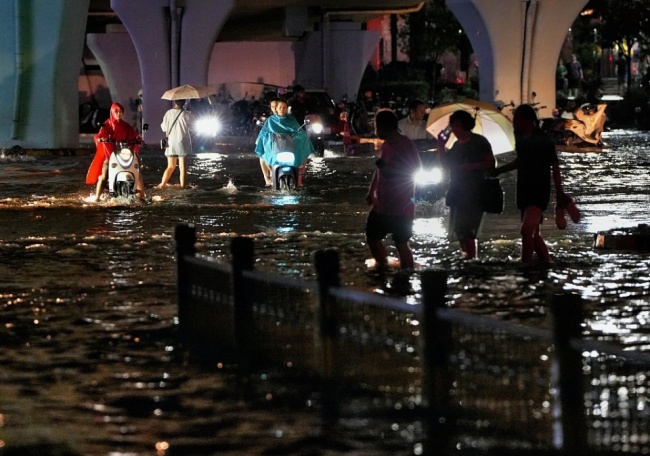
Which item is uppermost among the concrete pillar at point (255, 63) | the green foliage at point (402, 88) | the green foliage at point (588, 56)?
the green foliage at point (588, 56)

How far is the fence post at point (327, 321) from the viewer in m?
8.23

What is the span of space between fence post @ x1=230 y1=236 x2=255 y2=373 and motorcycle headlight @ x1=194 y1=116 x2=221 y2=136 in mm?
27562

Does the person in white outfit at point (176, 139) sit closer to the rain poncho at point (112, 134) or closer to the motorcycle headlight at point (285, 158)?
the motorcycle headlight at point (285, 158)

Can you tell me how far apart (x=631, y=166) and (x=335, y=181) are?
19.8 feet

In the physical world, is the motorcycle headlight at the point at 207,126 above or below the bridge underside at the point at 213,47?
below

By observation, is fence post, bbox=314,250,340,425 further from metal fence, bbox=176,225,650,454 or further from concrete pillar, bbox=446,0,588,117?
concrete pillar, bbox=446,0,588,117

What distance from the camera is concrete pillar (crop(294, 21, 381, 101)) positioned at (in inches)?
1971

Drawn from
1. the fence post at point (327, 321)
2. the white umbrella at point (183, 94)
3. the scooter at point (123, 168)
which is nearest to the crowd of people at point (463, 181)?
the fence post at point (327, 321)

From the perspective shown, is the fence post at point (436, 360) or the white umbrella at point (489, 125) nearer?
the fence post at point (436, 360)

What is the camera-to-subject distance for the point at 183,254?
1026cm

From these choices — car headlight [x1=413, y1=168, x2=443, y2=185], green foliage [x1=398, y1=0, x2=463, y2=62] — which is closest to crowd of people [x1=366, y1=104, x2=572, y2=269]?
car headlight [x1=413, y1=168, x2=443, y2=185]

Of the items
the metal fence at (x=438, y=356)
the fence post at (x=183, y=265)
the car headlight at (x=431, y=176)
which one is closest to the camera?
the metal fence at (x=438, y=356)

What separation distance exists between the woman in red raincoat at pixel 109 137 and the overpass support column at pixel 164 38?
1739 cm

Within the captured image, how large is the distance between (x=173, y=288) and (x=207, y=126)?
24.8 metres
